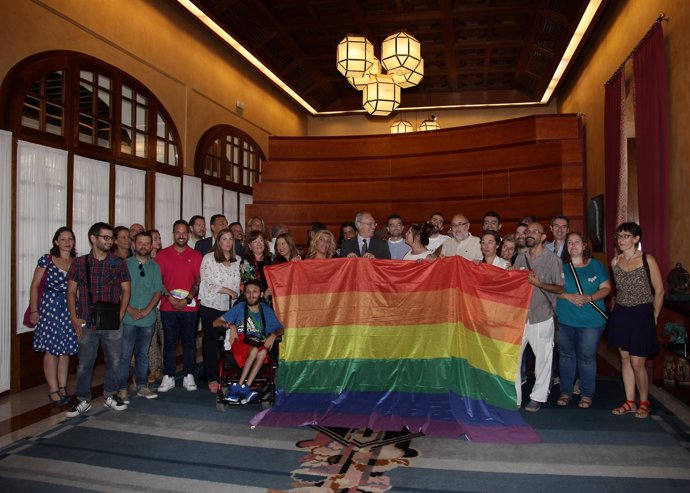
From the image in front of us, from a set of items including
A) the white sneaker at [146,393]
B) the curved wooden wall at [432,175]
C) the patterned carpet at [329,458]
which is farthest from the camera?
the curved wooden wall at [432,175]

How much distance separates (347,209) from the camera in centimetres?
892

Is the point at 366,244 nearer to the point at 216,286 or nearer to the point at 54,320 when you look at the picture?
the point at 216,286

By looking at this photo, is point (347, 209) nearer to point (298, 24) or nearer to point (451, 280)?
point (298, 24)

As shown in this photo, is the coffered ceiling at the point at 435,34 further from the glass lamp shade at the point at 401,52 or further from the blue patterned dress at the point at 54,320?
the blue patterned dress at the point at 54,320

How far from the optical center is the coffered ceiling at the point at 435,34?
28.4 feet

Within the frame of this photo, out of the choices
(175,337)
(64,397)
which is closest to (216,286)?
(175,337)

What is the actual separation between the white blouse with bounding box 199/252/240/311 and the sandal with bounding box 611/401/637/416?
3349mm

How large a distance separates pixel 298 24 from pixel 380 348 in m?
7.05

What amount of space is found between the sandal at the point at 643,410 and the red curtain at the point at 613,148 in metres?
3.15

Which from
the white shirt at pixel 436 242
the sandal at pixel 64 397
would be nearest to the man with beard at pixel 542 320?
the white shirt at pixel 436 242

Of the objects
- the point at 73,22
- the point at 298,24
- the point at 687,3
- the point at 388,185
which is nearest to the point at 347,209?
the point at 388,185

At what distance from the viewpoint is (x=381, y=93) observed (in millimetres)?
8195

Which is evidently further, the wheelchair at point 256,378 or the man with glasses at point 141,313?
the man with glasses at point 141,313

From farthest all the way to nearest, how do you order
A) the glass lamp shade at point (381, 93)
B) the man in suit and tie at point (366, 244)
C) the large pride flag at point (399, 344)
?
the glass lamp shade at point (381, 93)
the man in suit and tie at point (366, 244)
the large pride flag at point (399, 344)
